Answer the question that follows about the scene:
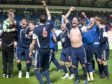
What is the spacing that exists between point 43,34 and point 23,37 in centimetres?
278

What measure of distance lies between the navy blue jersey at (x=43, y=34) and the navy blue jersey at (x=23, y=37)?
255 cm

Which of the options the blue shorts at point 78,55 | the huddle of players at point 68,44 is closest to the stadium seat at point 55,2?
the huddle of players at point 68,44

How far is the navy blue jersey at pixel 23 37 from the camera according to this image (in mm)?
15672

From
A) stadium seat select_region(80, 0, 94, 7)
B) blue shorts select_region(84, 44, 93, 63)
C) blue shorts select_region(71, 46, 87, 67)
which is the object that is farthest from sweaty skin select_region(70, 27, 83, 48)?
stadium seat select_region(80, 0, 94, 7)

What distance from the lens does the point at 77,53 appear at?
13.4m

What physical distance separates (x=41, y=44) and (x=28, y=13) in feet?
107

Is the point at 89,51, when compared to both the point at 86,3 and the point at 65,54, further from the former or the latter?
the point at 86,3

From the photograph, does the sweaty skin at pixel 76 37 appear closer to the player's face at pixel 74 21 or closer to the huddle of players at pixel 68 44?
the huddle of players at pixel 68 44

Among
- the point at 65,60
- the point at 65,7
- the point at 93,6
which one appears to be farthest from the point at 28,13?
the point at 65,60

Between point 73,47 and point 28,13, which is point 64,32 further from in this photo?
point 28,13

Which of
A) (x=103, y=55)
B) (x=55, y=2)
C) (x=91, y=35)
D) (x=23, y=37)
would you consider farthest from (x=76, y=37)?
(x=55, y=2)

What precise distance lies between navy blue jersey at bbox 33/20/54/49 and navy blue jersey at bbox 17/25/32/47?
255 cm

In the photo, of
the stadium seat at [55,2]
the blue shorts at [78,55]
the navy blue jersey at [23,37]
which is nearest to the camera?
the blue shorts at [78,55]

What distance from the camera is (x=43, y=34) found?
13.1 m
